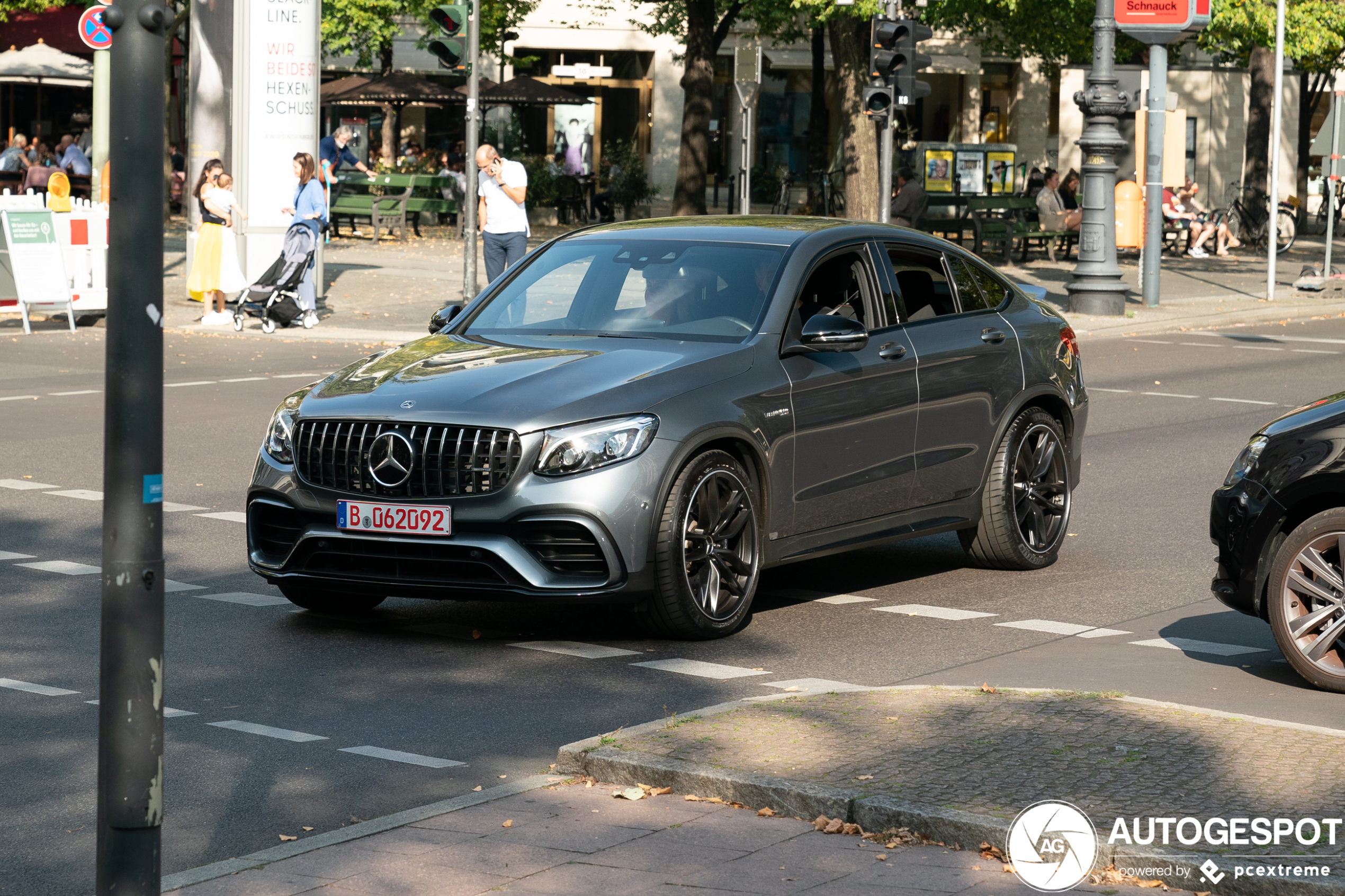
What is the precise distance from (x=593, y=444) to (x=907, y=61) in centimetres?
1693

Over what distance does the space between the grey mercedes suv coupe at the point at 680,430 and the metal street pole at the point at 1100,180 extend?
15957mm

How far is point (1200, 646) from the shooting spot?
7754 millimetres

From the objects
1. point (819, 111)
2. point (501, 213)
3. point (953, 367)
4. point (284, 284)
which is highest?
point (819, 111)

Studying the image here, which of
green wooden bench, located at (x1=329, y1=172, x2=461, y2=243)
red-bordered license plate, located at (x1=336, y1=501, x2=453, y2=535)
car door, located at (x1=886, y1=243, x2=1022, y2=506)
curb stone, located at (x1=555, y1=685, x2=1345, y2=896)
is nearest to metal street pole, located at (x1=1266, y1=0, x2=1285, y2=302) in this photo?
green wooden bench, located at (x1=329, y1=172, x2=461, y2=243)

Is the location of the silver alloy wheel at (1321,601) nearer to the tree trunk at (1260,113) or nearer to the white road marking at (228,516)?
the white road marking at (228,516)

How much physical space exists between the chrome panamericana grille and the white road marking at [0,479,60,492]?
14.9 feet

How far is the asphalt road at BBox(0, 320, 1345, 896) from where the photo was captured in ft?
18.4

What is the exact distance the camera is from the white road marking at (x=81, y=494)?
11172 mm

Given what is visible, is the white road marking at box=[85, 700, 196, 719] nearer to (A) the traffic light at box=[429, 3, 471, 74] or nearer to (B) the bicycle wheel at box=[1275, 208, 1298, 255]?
(A) the traffic light at box=[429, 3, 471, 74]

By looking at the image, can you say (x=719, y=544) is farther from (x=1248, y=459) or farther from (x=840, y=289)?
(x=1248, y=459)

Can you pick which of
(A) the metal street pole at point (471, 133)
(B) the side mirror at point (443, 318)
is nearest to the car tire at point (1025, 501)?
(B) the side mirror at point (443, 318)

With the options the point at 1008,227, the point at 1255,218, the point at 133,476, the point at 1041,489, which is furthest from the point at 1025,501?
the point at 1255,218

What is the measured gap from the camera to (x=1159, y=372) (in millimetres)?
19672

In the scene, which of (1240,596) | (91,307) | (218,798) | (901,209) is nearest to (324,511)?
(218,798)
